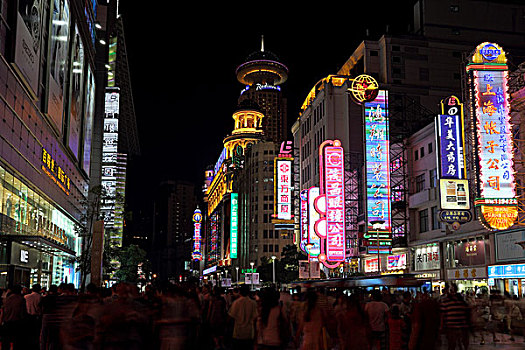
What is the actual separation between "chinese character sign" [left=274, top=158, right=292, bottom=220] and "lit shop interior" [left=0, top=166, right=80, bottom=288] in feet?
101

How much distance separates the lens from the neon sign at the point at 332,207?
4962 centimetres

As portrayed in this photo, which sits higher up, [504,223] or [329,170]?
[329,170]

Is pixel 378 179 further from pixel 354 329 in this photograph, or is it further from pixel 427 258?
pixel 354 329

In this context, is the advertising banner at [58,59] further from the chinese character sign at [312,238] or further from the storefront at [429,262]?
the storefront at [429,262]

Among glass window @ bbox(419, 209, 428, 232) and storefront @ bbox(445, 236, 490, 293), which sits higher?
glass window @ bbox(419, 209, 428, 232)

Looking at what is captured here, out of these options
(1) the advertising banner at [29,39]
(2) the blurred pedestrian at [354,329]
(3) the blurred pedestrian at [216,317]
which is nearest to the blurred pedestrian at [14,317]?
(3) the blurred pedestrian at [216,317]

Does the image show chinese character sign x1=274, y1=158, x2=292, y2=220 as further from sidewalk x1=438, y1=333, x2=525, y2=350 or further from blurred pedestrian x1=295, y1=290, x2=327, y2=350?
blurred pedestrian x1=295, y1=290, x2=327, y2=350

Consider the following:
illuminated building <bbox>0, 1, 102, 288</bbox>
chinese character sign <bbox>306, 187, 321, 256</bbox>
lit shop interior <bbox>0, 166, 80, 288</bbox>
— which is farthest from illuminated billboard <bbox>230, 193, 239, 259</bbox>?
lit shop interior <bbox>0, 166, 80, 288</bbox>

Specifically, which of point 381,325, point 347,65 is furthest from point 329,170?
point 347,65

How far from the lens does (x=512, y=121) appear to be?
34.5 metres

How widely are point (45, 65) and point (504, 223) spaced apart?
95.5 ft

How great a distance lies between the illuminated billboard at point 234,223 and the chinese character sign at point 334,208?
85753 millimetres

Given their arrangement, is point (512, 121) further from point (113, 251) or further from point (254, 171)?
point (254, 171)

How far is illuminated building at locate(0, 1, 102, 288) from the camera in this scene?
95.0ft
